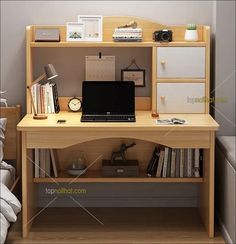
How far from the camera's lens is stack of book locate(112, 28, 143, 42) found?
4402 mm

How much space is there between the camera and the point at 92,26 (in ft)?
14.6

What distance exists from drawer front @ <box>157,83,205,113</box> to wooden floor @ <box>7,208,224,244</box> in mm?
789

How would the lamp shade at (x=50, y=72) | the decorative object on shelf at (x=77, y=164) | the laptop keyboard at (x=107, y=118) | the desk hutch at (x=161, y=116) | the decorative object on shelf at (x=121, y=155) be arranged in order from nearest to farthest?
1. the desk hutch at (x=161, y=116)
2. the laptop keyboard at (x=107, y=118)
3. the lamp shade at (x=50, y=72)
4. the decorative object on shelf at (x=77, y=164)
5. the decorative object on shelf at (x=121, y=155)

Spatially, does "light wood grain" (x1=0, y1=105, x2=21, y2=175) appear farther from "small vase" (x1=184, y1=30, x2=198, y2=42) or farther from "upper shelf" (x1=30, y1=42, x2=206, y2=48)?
"small vase" (x1=184, y1=30, x2=198, y2=42)

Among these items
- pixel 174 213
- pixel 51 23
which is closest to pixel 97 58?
pixel 51 23

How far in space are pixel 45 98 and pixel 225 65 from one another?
1304mm

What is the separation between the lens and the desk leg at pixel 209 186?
4074 mm

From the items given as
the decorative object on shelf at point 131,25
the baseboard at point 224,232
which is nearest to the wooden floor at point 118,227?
the baseboard at point 224,232

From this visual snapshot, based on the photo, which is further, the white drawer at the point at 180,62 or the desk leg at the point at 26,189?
the white drawer at the point at 180,62

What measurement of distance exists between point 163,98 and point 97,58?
577mm

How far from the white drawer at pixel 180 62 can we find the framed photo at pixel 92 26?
45cm

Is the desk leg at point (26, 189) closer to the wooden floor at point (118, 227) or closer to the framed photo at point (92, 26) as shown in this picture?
the wooden floor at point (118, 227)

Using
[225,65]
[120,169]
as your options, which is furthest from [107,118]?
[225,65]

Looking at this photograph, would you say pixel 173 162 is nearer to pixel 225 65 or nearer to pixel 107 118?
pixel 107 118
